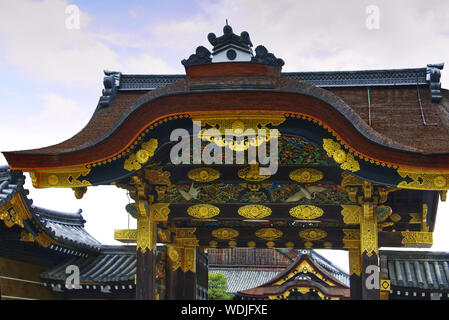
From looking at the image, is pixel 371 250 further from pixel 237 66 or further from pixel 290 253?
pixel 290 253

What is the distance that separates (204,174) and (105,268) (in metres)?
4.71

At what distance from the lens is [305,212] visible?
10242 millimetres

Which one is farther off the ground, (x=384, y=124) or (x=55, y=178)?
(x=384, y=124)

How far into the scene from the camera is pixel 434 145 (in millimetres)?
8516

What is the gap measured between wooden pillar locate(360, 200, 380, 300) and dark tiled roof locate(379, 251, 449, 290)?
8.21 feet

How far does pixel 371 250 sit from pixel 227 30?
422 centimetres

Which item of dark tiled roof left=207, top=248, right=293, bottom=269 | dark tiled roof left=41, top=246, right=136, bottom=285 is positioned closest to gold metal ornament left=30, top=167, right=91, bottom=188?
dark tiled roof left=41, top=246, right=136, bottom=285

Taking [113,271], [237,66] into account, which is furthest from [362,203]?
[113,271]

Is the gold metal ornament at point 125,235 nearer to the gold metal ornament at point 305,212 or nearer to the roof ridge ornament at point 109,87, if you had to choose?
the roof ridge ornament at point 109,87

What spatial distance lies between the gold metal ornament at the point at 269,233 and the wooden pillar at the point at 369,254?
3.05 metres

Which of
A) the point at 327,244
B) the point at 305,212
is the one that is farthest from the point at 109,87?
the point at 327,244

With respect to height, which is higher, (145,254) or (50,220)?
(50,220)

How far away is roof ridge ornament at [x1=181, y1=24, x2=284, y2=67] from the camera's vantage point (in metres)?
8.63

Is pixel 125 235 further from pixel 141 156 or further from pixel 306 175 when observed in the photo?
pixel 306 175
